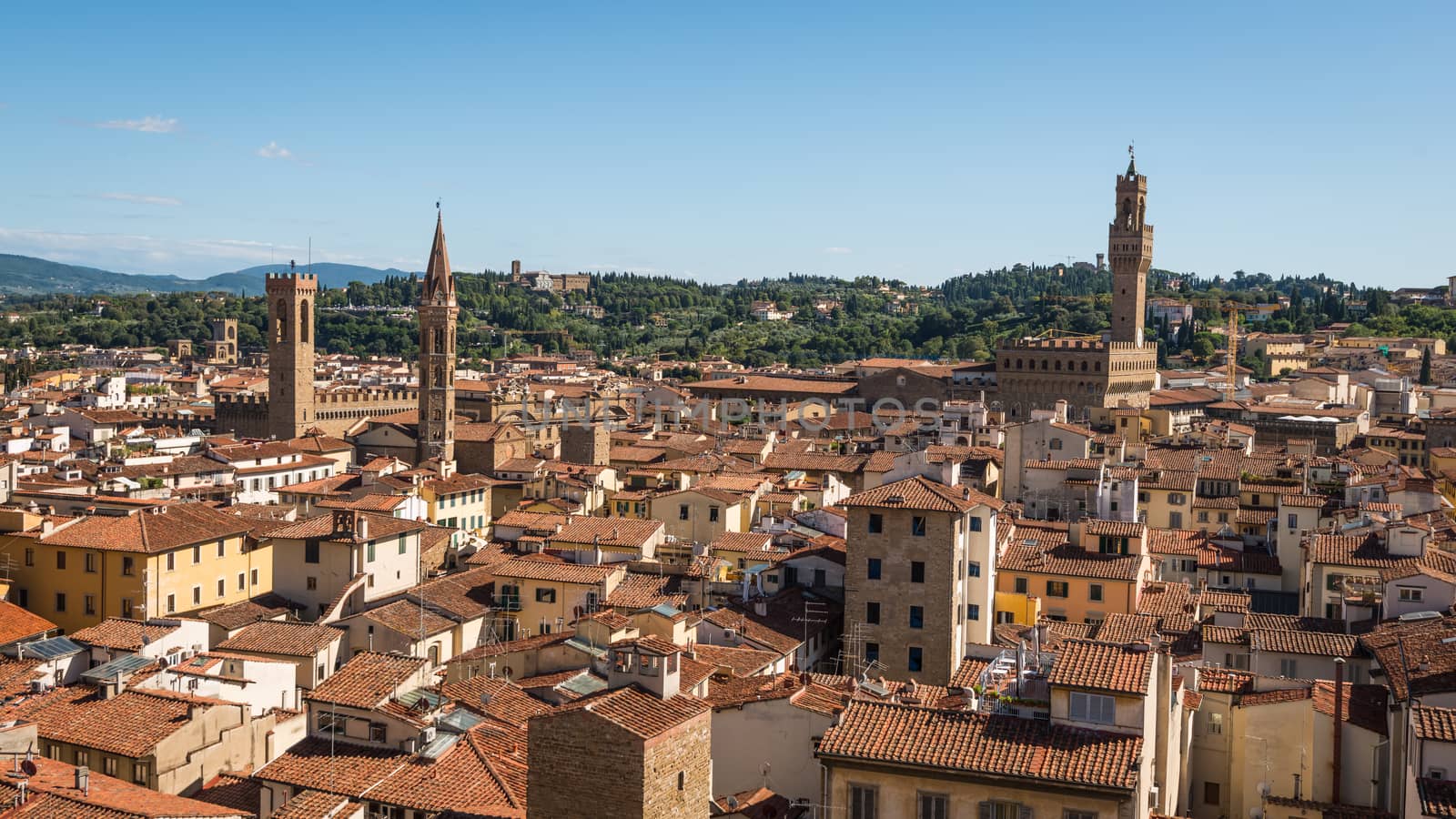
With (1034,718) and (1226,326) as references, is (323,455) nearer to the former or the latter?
(1034,718)

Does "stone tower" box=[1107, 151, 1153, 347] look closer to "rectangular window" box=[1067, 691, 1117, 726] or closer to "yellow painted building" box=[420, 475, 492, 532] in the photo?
"yellow painted building" box=[420, 475, 492, 532]

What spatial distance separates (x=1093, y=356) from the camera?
7744cm

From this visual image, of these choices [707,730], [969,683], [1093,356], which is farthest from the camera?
[1093,356]

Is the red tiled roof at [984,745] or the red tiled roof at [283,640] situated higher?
the red tiled roof at [984,745]

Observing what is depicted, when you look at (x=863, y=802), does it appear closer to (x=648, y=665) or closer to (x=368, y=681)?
(x=648, y=665)

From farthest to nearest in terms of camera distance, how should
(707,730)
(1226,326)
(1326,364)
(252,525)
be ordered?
(1226,326)
(1326,364)
(252,525)
(707,730)

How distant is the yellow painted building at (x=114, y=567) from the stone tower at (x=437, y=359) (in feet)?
83.7

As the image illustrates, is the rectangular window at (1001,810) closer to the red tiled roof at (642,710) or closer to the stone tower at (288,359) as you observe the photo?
the red tiled roof at (642,710)

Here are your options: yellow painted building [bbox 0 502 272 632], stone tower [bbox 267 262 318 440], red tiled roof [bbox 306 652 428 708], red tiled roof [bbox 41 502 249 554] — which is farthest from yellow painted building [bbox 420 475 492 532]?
stone tower [bbox 267 262 318 440]

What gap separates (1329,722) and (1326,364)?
93.8 meters

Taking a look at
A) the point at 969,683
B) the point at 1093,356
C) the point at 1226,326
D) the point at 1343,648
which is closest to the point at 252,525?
the point at 969,683

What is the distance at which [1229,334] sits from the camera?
11794 cm

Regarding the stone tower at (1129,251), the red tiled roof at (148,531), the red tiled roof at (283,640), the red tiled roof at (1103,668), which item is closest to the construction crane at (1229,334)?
the stone tower at (1129,251)

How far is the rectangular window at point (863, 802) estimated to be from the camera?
13.3 metres
